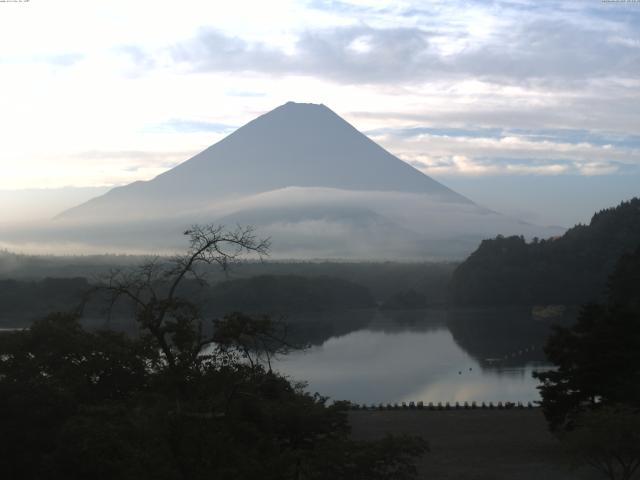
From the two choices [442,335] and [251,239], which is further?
[442,335]

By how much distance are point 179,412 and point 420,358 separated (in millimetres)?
27177

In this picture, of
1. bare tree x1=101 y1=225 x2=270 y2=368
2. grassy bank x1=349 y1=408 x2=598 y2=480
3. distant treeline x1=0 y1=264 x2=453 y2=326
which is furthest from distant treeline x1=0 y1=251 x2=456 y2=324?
bare tree x1=101 y1=225 x2=270 y2=368

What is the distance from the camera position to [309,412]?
380 inches

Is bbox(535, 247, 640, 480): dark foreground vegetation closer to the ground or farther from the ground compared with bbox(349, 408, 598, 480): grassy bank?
farther from the ground

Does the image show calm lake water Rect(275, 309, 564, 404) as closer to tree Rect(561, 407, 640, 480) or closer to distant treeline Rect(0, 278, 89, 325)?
tree Rect(561, 407, 640, 480)

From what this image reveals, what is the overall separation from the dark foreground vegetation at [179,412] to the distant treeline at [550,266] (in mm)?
48722

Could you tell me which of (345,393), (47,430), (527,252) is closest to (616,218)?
(527,252)

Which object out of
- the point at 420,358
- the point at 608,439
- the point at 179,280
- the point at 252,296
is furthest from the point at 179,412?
the point at 252,296

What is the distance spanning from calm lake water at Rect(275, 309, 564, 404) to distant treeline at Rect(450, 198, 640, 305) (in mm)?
6033

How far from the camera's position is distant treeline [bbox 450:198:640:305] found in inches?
2288

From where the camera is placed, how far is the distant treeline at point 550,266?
5812cm

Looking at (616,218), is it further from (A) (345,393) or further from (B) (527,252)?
(A) (345,393)

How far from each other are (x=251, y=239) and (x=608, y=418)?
6.60 metres

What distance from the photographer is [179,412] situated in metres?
6.03
